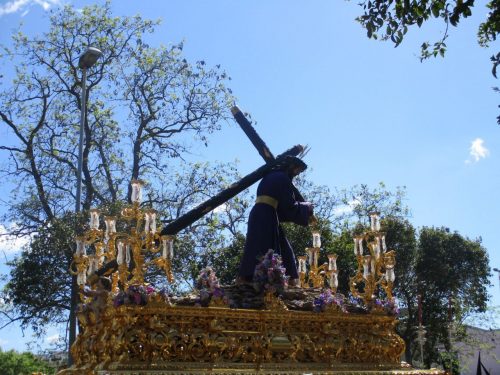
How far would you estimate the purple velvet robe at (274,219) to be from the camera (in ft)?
38.1

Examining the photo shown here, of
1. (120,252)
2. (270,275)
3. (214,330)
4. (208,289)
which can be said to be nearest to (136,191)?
(120,252)

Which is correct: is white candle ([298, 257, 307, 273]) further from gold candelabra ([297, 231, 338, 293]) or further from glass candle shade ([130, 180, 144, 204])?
glass candle shade ([130, 180, 144, 204])

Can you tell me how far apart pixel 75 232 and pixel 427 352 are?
2009cm

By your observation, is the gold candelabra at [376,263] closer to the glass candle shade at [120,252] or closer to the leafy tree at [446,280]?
the glass candle shade at [120,252]

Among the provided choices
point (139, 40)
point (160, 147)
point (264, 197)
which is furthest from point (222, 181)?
point (264, 197)

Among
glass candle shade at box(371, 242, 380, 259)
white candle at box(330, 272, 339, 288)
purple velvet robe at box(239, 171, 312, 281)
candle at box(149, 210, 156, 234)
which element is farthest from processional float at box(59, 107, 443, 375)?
white candle at box(330, 272, 339, 288)

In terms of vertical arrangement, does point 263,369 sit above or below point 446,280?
below

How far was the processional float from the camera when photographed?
8.38m

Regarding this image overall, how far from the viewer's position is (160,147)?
25.9 metres

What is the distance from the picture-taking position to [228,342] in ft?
28.9

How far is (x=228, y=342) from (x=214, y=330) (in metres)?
0.25

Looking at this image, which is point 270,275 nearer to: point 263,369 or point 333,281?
point 263,369

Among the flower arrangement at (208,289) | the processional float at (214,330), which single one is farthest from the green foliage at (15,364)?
the flower arrangement at (208,289)

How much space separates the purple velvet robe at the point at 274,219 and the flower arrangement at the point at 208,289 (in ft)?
6.27
